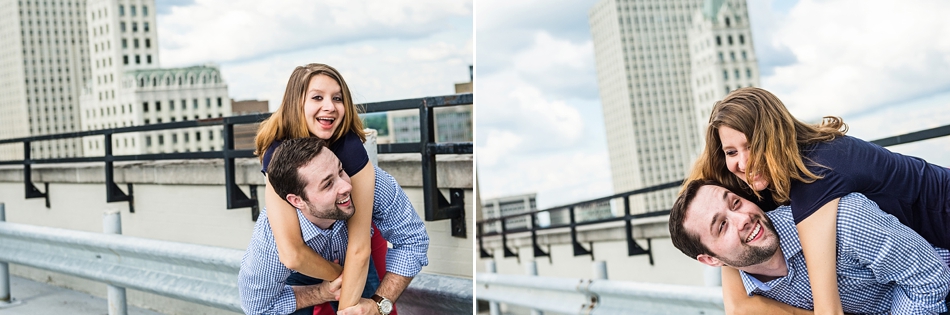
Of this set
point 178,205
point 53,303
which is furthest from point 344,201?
point 178,205

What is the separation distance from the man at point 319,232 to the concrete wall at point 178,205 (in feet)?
5.67

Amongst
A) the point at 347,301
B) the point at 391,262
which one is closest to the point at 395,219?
the point at 391,262

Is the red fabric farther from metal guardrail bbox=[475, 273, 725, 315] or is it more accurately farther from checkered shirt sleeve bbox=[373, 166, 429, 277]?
metal guardrail bbox=[475, 273, 725, 315]

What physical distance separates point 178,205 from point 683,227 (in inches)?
236

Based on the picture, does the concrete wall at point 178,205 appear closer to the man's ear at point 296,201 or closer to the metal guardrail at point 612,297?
the metal guardrail at point 612,297

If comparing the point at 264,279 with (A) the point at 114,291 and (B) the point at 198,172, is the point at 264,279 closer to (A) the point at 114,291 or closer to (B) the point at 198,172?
(A) the point at 114,291

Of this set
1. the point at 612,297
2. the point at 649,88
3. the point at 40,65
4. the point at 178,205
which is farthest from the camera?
the point at 649,88

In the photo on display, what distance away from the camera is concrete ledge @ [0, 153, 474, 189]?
4.82 metres

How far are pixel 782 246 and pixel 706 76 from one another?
129885mm

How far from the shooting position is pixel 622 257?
34.3 ft

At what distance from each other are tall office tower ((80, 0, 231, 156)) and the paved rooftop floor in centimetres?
11345

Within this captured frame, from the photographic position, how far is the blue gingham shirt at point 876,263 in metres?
2.17

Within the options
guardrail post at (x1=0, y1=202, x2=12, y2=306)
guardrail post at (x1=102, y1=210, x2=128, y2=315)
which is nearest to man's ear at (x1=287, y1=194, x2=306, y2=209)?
guardrail post at (x1=102, y1=210, x2=128, y2=315)

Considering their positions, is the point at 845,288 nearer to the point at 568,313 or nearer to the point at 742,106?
the point at 742,106
